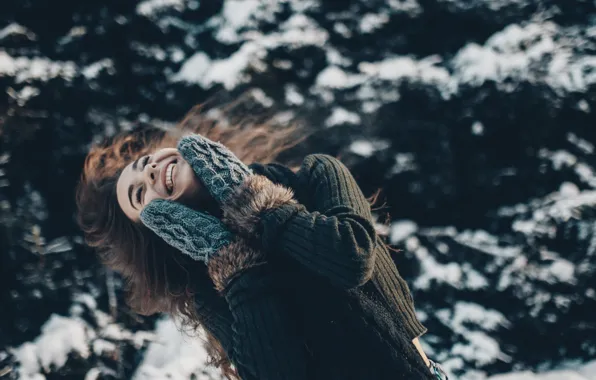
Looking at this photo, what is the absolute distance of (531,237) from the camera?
2.42 m

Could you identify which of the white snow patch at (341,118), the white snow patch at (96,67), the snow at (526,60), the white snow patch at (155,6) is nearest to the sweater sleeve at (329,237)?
the white snow patch at (341,118)

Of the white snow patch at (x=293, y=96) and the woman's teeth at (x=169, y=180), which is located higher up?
the white snow patch at (x=293, y=96)

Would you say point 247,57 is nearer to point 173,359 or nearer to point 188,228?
point 188,228

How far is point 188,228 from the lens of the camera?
1.68m

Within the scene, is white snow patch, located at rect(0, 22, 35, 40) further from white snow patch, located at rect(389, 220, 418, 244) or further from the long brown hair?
white snow patch, located at rect(389, 220, 418, 244)

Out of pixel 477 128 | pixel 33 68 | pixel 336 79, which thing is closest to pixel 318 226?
pixel 477 128

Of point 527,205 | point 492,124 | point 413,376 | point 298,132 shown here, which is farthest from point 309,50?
point 413,376

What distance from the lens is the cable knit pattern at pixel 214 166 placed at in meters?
1.68

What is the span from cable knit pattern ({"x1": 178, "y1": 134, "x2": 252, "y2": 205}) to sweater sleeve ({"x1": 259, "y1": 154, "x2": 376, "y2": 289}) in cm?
21

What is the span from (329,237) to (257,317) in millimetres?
337

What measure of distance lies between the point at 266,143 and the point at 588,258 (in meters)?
1.61

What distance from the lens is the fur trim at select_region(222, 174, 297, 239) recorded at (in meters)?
1.55

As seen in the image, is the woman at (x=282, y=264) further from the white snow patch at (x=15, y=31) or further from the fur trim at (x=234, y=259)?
the white snow patch at (x=15, y=31)

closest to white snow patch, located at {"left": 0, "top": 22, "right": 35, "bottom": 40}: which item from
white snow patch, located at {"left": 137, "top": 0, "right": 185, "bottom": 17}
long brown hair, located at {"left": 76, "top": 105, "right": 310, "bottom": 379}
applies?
white snow patch, located at {"left": 137, "top": 0, "right": 185, "bottom": 17}
